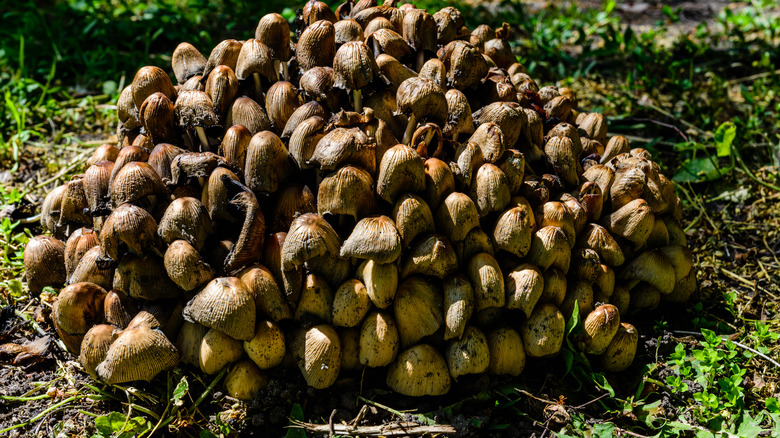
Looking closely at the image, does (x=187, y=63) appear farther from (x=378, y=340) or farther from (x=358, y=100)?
(x=378, y=340)

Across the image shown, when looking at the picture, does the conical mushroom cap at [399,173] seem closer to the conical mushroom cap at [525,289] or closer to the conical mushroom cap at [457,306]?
the conical mushroom cap at [457,306]

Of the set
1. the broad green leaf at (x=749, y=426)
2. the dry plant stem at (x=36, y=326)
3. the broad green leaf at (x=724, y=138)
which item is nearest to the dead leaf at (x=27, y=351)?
the dry plant stem at (x=36, y=326)

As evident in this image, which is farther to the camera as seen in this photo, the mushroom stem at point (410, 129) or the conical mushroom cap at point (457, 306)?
the mushroom stem at point (410, 129)

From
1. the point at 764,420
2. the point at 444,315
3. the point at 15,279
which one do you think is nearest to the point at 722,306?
the point at 764,420

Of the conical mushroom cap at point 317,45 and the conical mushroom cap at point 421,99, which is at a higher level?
the conical mushroom cap at point 317,45

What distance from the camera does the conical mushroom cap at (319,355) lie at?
6.07ft

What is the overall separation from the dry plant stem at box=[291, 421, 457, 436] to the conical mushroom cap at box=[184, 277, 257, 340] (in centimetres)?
33

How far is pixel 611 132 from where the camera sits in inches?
142

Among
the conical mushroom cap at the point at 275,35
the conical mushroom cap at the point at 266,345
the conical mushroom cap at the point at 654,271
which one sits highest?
the conical mushroom cap at the point at 275,35

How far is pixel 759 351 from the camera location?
7.36 feet

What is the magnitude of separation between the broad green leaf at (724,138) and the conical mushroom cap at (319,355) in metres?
2.29

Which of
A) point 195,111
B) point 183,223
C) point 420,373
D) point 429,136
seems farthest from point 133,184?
point 420,373

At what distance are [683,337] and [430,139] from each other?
1.18 m

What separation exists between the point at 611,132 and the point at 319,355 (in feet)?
7.97
